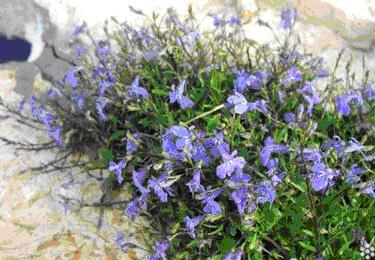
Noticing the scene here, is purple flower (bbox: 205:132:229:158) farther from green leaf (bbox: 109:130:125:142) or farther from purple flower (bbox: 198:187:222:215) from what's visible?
green leaf (bbox: 109:130:125:142)

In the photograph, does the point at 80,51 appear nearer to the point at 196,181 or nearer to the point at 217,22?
the point at 217,22

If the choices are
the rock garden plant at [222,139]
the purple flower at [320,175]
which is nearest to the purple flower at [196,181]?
the rock garden plant at [222,139]

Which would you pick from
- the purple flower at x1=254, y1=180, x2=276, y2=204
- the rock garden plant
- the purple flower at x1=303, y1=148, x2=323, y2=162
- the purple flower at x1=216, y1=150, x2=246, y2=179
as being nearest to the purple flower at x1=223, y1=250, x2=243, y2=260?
the rock garden plant

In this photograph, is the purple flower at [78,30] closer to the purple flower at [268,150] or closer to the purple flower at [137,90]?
the purple flower at [137,90]

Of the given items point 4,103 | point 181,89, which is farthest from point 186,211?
point 4,103

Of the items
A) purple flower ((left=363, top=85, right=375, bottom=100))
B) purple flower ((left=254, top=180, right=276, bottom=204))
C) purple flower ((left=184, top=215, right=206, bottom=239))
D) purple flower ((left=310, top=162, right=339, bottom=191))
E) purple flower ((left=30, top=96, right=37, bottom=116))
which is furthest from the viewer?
purple flower ((left=30, top=96, right=37, bottom=116))

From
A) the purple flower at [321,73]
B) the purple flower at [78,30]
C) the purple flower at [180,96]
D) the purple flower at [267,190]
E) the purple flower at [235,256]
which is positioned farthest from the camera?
the purple flower at [78,30]
